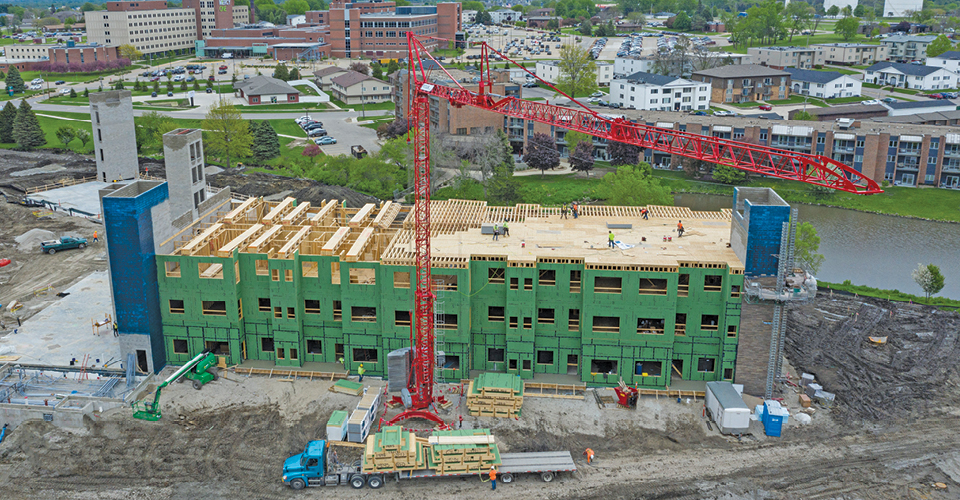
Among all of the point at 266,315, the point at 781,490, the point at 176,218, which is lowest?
the point at 781,490

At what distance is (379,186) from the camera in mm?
93375

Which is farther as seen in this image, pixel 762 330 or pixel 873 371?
pixel 873 371

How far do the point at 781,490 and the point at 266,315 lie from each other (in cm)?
2944

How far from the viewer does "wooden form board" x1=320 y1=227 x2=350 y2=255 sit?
162 feet

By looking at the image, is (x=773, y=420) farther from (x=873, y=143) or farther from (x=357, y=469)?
(x=873, y=143)

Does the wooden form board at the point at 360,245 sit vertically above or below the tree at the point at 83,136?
above

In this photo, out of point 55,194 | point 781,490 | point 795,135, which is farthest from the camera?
point 795,135

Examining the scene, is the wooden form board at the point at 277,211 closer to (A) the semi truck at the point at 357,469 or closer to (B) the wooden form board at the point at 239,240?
(B) the wooden form board at the point at 239,240

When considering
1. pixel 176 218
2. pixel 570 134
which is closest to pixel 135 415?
pixel 176 218

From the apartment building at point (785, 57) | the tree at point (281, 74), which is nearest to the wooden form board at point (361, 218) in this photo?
the tree at point (281, 74)

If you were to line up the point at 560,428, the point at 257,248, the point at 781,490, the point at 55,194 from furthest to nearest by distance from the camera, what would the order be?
the point at 55,194, the point at 257,248, the point at 560,428, the point at 781,490

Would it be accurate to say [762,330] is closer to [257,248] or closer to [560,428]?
[560,428]

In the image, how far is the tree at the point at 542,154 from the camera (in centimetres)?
10231

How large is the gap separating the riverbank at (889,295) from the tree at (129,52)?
160725 millimetres
